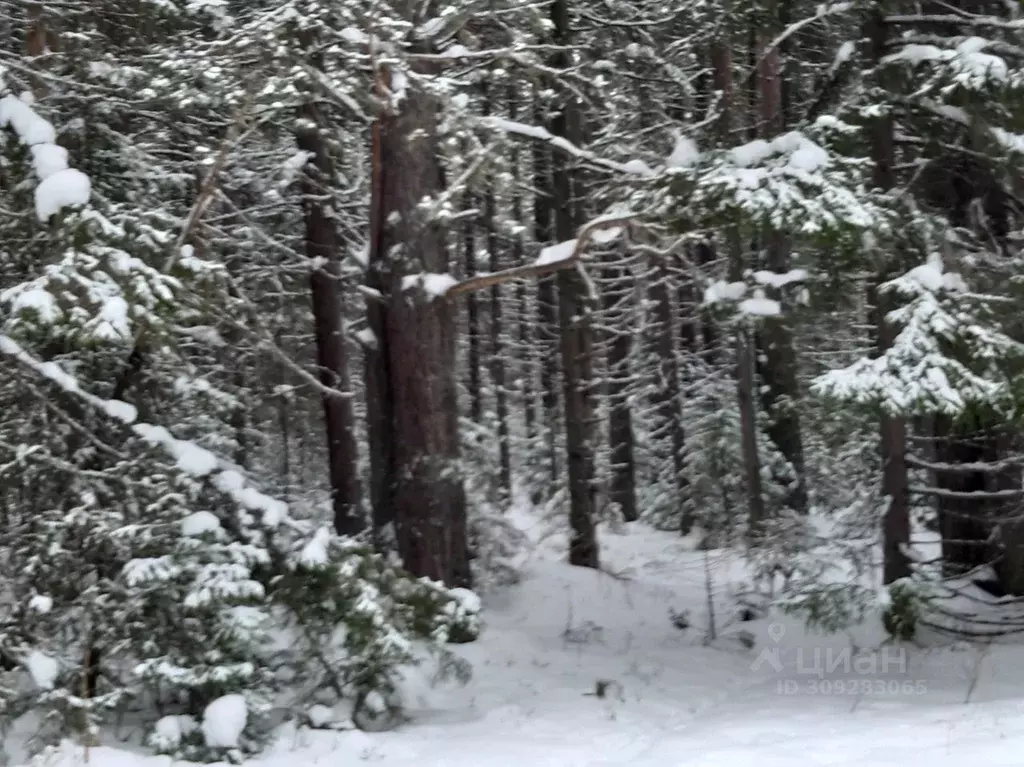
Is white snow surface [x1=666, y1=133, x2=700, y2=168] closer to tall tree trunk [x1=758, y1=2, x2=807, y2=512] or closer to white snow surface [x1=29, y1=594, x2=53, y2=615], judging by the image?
tall tree trunk [x1=758, y1=2, x2=807, y2=512]

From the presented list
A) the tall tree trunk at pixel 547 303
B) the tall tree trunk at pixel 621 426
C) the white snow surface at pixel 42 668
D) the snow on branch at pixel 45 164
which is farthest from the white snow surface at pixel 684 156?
the tall tree trunk at pixel 621 426

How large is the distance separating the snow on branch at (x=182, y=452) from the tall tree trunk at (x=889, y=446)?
5.11 metres

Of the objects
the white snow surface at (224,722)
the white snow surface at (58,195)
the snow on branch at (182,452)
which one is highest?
the white snow surface at (58,195)

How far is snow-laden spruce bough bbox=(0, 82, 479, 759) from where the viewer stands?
616cm

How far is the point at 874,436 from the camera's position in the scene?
14.5 metres

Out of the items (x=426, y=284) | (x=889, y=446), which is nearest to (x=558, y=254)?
(x=426, y=284)

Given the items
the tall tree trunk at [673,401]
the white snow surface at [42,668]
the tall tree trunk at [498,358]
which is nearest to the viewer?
the white snow surface at [42,668]

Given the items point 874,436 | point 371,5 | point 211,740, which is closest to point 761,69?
point 874,436

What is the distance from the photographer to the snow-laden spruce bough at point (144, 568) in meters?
6.16

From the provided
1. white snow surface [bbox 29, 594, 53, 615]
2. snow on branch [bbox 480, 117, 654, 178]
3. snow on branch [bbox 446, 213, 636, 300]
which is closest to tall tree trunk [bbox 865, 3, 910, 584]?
snow on branch [bbox 480, 117, 654, 178]

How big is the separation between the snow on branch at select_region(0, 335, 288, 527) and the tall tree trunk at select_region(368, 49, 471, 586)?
1.78 metres

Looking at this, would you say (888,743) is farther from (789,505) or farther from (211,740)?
(789,505)

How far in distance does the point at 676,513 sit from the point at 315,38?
12.5 m

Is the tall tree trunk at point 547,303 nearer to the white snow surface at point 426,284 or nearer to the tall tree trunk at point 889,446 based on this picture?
the white snow surface at point 426,284
